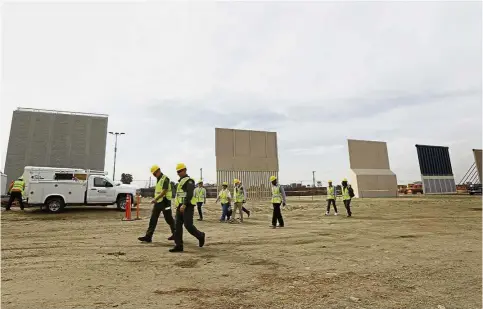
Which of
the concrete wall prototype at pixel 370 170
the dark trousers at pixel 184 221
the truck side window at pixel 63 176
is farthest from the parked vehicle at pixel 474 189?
the truck side window at pixel 63 176

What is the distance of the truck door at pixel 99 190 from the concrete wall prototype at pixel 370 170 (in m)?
27.8

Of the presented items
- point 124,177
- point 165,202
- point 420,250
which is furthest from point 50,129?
point 420,250

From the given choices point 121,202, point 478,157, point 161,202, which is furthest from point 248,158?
point 478,157

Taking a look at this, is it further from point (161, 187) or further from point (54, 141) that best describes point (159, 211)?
point (54, 141)

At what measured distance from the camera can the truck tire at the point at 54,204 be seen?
1576 centimetres

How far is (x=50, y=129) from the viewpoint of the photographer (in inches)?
1189

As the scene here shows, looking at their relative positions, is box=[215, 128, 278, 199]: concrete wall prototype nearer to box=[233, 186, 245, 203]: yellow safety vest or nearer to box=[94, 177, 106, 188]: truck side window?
box=[94, 177, 106, 188]: truck side window

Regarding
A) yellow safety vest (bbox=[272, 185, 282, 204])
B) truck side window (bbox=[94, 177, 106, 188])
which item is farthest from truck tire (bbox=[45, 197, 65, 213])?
yellow safety vest (bbox=[272, 185, 282, 204])

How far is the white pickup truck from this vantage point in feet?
51.2

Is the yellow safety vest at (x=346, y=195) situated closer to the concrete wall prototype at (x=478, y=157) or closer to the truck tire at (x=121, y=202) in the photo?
the truck tire at (x=121, y=202)

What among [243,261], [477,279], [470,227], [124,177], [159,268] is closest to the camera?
[477,279]

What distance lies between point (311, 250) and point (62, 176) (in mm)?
15264

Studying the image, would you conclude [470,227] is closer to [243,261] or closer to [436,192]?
[243,261]

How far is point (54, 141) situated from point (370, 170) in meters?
35.8
